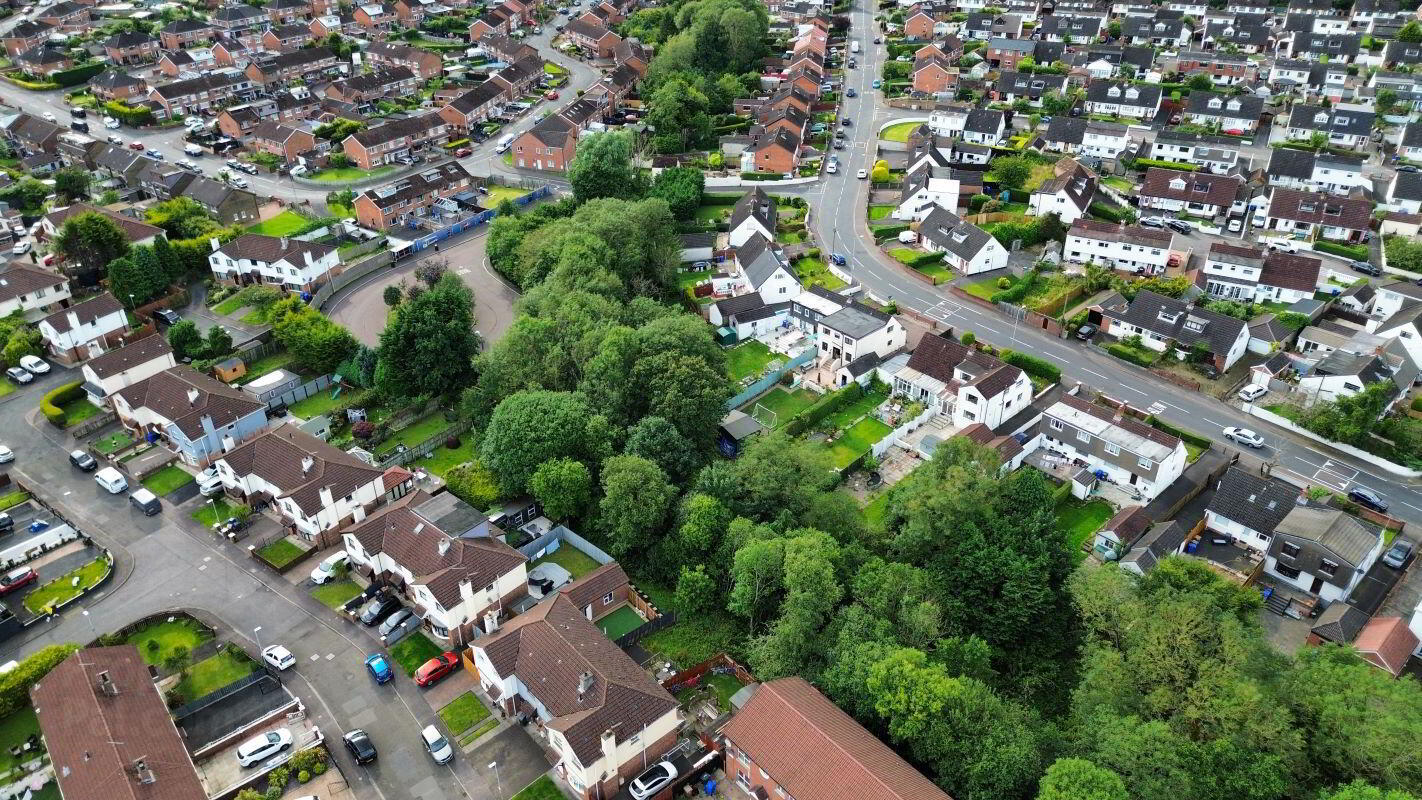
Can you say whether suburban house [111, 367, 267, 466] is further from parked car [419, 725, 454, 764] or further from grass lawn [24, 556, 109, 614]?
parked car [419, 725, 454, 764]

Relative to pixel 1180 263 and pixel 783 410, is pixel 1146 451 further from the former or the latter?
pixel 1180 263

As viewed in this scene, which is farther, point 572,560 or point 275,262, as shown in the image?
point 275,262

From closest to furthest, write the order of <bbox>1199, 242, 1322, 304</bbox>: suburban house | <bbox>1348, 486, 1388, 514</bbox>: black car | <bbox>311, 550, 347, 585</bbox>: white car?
<bbox>311, 550, 347, 585</bbox>: white car
<bbox>1348, 486, 1388, 514</bbox>: black car
<bbox>1199, 242, 1322, 304</bbox>: suburban house

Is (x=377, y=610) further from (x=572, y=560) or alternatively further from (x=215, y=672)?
(x=572, y=560)

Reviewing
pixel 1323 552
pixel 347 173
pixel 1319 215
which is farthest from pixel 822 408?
pixel 347 173

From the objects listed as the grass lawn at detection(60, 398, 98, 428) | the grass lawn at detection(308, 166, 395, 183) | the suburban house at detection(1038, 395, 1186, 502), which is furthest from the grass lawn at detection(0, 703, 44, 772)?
the grass lawn at detection(308, 166, 395, 183)

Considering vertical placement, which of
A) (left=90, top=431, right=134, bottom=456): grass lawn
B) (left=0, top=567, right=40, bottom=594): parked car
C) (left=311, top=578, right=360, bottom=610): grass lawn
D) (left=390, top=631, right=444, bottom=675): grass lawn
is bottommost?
(left=390, top=631, right=444, bottom=675): grass lawn
